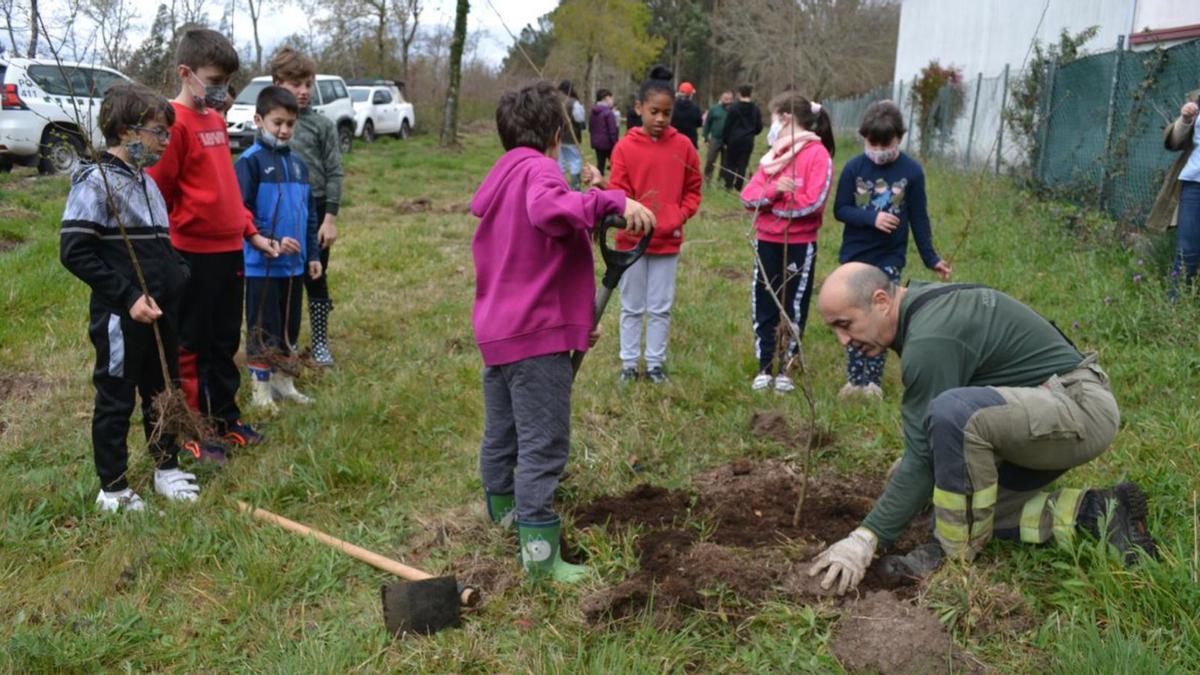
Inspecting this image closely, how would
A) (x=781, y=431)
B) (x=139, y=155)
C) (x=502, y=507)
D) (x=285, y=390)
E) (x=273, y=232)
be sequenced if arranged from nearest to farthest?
(x=502, y=507) < (x=139, y=155) < (x=781, y=431) < (x=273, y=232) < (x=285, y=390)

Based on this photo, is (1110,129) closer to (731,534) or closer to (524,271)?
(731,534)

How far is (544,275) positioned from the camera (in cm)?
292

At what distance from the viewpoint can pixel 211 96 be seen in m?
4.09

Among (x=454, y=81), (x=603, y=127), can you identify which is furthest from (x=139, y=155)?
(x=454, y=81)

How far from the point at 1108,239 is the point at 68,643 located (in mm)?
8367

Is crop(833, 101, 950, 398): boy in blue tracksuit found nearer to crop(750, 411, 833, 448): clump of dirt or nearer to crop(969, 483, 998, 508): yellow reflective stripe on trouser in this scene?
crop(750, 411, 833, 448): clump of dirt

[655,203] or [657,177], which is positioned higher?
[657,177]

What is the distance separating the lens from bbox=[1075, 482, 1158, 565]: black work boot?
2.86 meters

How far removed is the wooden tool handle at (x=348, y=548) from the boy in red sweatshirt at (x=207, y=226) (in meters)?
0.69

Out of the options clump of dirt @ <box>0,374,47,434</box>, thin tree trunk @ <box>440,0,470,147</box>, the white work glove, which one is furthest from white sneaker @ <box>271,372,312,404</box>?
thin tree trunk @ <box>440,0,470,147</box>

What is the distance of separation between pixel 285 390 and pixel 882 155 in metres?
3.48

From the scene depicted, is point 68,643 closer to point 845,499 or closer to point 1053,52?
point 845,499

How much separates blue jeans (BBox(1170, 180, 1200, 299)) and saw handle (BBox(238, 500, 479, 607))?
5076 millimetres

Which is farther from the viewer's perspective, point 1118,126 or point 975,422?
point 1118,126
